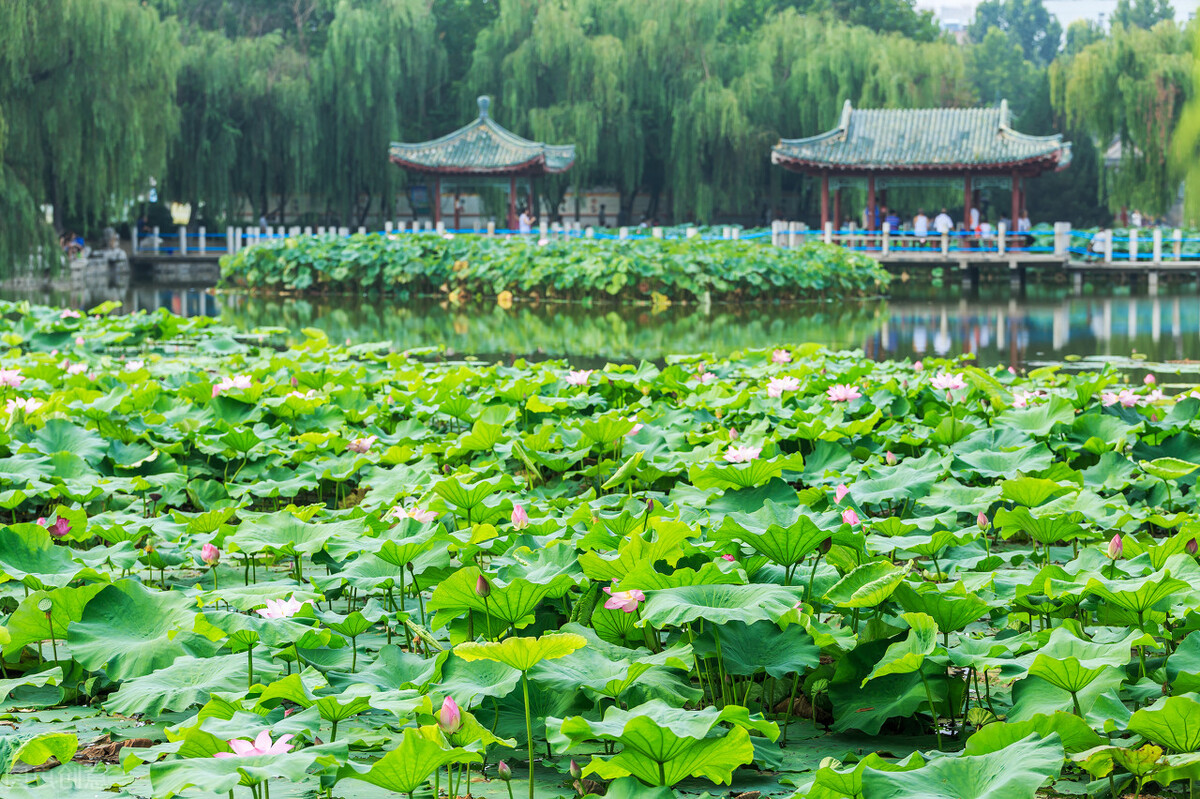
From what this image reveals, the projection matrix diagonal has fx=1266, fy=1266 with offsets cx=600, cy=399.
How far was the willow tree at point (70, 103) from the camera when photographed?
12.2 meters

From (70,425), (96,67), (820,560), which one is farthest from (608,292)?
(820,560)

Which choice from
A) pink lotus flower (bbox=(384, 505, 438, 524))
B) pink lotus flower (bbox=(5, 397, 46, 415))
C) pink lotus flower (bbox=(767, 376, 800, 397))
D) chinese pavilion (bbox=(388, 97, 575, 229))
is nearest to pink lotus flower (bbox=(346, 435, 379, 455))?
pink lotus flower (bbox=(384, 505, 438, 524))

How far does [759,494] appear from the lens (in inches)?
92.0

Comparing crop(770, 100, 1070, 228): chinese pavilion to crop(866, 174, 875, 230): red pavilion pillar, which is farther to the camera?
crop(866, 174, 875, 230): red pavilion pillar

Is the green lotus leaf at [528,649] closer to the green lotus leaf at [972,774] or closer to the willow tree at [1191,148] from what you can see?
the green lotus leaf at [972,774]

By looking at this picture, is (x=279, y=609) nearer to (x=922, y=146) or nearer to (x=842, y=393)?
(x=842, y=393)

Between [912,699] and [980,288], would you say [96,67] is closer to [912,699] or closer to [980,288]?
[980,288]

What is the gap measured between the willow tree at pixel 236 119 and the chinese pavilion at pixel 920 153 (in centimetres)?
802

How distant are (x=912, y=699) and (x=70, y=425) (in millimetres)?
2273

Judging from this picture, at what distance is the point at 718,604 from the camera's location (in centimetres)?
169

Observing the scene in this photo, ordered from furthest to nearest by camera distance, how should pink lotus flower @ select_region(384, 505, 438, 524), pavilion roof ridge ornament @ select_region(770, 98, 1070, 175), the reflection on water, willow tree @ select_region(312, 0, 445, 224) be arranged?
1. willow tree @ select_region(312, 0, 445, 224)
2. pavilion roof ridge ornament @ select_region(770, 98, 1070, 175)
3. the reflection on water
4. pink lotus flower @ select_region(384, 505, 438, 524)

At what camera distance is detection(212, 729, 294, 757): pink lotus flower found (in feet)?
4.19

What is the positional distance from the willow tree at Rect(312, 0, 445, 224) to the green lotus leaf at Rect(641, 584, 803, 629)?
20266 mm

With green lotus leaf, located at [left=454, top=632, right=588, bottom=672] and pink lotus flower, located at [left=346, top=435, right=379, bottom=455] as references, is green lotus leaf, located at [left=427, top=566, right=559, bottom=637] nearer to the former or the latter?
green lotus leaf, located at [left=454, top=632, right=588, bottom=672]
